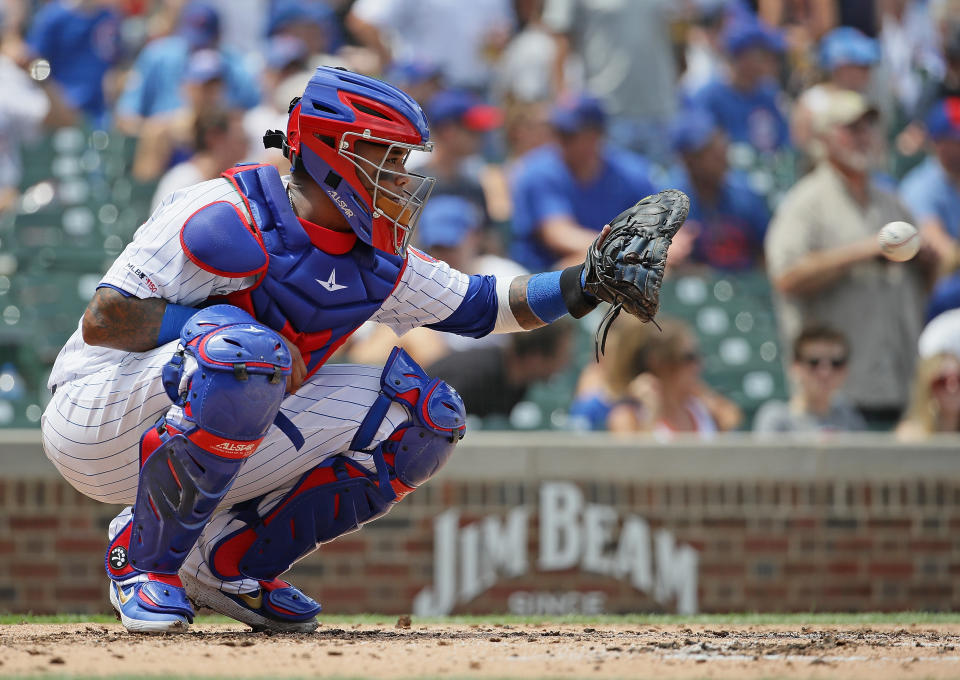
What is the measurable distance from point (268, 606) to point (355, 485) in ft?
1.48

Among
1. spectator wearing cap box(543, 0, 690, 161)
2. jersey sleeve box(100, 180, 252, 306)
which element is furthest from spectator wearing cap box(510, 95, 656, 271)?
jersey sleeve box(100, 180, 252, 306)

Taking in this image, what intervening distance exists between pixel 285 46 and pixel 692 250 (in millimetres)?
2924

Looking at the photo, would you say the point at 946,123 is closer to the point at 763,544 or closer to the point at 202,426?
the point at 763,544

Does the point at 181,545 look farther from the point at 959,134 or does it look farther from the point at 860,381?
the point at 959,134

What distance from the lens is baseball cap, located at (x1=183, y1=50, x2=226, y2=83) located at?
822 cm

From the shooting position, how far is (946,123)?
8.81 meters

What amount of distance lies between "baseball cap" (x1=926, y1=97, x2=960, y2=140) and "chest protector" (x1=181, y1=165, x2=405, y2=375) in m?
5.73

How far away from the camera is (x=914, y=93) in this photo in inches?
408

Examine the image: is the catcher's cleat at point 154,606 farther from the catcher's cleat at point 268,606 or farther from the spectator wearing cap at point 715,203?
the spectator wearing cap at point 715,203

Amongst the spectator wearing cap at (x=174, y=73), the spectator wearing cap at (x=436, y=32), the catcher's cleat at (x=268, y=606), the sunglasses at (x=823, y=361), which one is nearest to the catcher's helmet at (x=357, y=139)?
the catcher's cleat at (x=268, y=606)

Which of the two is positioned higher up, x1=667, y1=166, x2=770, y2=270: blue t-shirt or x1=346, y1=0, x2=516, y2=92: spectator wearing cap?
x1=346, y1=0, x2=516, y2=92: spectator wearing cap

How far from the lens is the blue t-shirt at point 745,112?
32.1 feet

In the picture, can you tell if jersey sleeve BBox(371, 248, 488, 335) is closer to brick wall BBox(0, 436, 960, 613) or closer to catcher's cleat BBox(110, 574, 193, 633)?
catcher's cleat BBox(110, 574, 193, 633)

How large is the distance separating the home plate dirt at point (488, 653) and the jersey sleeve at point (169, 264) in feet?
3.02
